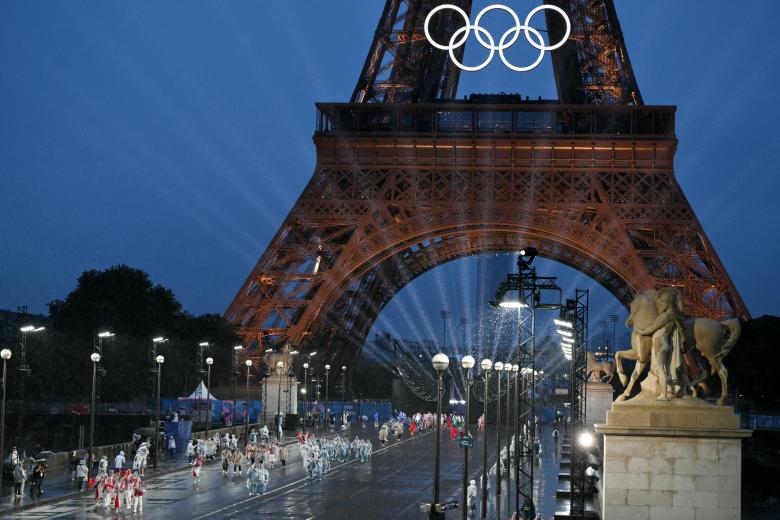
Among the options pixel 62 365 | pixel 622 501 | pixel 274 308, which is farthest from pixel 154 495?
pixel 62 365

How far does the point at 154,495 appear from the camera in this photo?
41.6 meters

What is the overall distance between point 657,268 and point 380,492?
3125 cm

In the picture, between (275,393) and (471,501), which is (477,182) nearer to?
(275,393)

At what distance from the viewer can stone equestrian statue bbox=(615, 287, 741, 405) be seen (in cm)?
2055

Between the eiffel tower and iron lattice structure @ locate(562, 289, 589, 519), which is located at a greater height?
the eiffel tower

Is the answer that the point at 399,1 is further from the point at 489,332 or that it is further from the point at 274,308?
the point at 489,332

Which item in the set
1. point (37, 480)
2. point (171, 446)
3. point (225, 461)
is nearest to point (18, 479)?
point (37, 480)

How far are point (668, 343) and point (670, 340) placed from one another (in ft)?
0.30

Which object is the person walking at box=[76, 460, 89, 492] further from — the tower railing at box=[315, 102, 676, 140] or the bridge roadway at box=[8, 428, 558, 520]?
the tower railing at box=[315, 102, 676, 140]

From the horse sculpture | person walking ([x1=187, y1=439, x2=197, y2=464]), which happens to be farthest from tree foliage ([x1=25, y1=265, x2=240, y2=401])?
the horse sculpture

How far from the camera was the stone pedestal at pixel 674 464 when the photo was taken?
19.9 meters

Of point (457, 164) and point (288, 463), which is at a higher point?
point (457, 164)

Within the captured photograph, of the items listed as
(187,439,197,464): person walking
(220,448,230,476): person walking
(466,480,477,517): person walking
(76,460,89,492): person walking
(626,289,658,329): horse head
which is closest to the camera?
(626,289,658,329): horse head

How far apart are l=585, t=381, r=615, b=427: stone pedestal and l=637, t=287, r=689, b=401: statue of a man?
53056 mm
